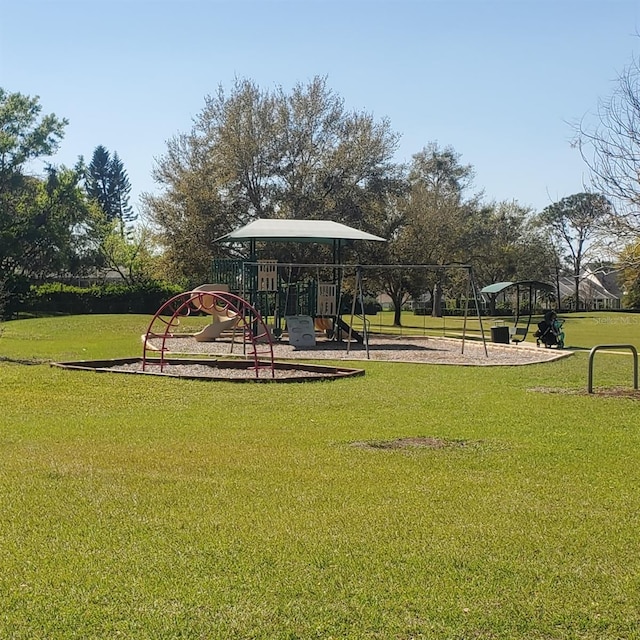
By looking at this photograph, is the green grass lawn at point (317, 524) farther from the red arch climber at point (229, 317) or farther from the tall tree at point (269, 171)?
the tall tree at point (269, 171)

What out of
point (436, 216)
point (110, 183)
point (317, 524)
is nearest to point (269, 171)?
point (436, 216)

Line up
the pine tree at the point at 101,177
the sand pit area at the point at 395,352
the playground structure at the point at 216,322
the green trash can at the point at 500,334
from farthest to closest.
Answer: the pine tree at the point at 101,177
the green trash can at the point at 500,334
the playground structure at the point at 216,322
the sand pit area at the point at 395,352

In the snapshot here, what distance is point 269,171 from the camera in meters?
37.3

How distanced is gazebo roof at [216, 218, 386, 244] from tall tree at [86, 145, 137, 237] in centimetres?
7464

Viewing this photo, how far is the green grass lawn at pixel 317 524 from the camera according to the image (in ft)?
12.6

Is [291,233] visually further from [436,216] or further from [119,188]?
[119,188]

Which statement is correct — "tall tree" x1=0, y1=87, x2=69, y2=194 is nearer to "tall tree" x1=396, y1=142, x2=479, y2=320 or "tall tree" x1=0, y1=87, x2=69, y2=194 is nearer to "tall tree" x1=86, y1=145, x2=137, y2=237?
"tall tree" x1=396, y1=142, x2=479, y2=320

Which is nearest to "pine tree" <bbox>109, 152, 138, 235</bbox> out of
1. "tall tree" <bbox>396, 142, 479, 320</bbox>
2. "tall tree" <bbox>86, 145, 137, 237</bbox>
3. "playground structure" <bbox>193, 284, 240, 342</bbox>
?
"tall tree" <bbox>86, 145, 137, 237</bbox>

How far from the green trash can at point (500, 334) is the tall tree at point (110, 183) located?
3072 inches

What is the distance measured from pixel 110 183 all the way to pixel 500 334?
81.5 m

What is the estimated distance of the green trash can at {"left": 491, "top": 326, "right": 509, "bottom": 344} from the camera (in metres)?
24.9

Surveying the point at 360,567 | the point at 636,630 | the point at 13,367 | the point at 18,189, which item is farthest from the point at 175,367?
the point at 18,189

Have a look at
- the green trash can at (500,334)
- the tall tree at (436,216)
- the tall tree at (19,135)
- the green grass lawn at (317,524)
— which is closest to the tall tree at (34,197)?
the tall tree at (19,135)

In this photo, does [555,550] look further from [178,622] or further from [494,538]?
[178,622]
